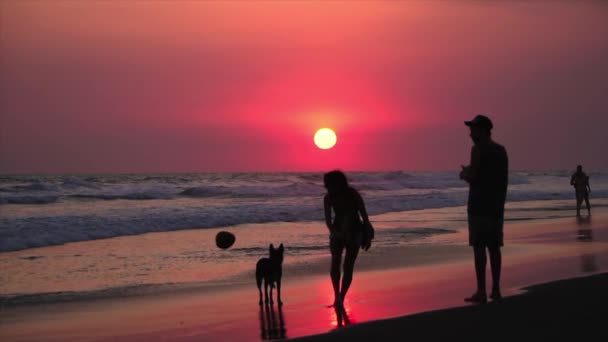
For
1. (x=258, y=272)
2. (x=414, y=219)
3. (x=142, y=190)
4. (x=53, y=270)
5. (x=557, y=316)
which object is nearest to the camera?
(x=557, y=316)

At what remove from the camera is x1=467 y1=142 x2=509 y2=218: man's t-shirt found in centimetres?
864

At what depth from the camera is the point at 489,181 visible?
8.66 m

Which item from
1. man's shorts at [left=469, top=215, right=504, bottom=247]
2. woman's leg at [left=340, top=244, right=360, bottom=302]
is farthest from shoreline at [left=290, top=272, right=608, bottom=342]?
woman's leg at [left=340, top=244, right=360, bottom=302]

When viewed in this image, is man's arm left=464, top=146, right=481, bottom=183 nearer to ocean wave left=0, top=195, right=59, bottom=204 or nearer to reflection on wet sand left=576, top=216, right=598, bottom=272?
reflection on wet sand left=576, top=216, right=598, bottom=272

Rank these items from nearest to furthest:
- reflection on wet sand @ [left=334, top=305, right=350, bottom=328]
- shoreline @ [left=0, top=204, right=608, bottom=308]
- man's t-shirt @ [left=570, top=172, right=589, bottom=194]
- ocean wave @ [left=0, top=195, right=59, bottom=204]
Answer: reflection on wet sand @ [left=334, top=305, right=350, bottom=328] < shoreline @ [left=0, top=204, right=608, bottom=308] < man's t-shirt @ [left=570, top=172, right=589, bottom=194] < ocean wave @ [left=0, top=195, right=59, bottom=204]

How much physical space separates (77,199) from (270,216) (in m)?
23.7

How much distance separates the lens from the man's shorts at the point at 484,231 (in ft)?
28.5

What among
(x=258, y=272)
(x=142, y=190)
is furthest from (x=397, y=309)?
(x=142, y=190)

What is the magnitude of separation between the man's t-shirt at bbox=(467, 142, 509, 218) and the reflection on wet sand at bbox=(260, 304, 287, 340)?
7.78ft

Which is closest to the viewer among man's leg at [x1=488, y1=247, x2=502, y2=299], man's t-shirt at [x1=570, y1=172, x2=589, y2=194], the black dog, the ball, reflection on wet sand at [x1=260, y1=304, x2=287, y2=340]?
reflection on wet sand at [x1=260, y1=304, x2=287, y2=340]

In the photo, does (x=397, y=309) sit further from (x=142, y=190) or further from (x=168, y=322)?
(x=142, y=190)

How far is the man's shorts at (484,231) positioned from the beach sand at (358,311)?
66 centimetres

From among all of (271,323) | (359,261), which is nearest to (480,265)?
(271,323)

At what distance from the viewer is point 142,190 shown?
5925cm
